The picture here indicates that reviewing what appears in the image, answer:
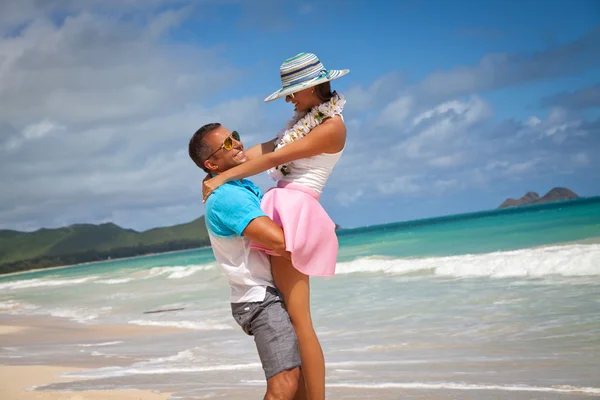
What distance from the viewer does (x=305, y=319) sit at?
3217 millimetres

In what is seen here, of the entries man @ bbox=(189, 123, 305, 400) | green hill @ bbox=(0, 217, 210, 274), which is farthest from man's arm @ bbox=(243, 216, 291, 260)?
green hill @ bbox=(0, 217, 210, 274)

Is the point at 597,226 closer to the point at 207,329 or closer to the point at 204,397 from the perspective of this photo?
the point at 207,329

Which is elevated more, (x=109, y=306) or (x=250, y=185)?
(x=250, y=185)

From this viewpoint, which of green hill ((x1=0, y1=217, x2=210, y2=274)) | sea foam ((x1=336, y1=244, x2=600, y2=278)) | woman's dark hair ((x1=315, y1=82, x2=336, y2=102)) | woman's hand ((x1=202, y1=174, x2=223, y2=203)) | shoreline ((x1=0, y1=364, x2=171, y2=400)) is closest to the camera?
woman's hand ((x1=202, y1=174, x2=223, y2=203))

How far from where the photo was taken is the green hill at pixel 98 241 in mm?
114062

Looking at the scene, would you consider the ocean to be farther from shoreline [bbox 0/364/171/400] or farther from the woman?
the woman

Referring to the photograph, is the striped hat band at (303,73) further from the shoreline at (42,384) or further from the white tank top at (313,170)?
the shoreline at (42,384)

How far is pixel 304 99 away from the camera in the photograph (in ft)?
11.3

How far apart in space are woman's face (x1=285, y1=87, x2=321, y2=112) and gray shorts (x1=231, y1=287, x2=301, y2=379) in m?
0.89

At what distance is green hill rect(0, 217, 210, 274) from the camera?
114m

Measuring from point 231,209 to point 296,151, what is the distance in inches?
17.0

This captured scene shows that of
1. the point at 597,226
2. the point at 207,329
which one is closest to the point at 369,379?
the point at 207,329

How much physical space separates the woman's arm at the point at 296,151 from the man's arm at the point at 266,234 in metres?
0.26

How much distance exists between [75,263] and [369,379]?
94777mm
